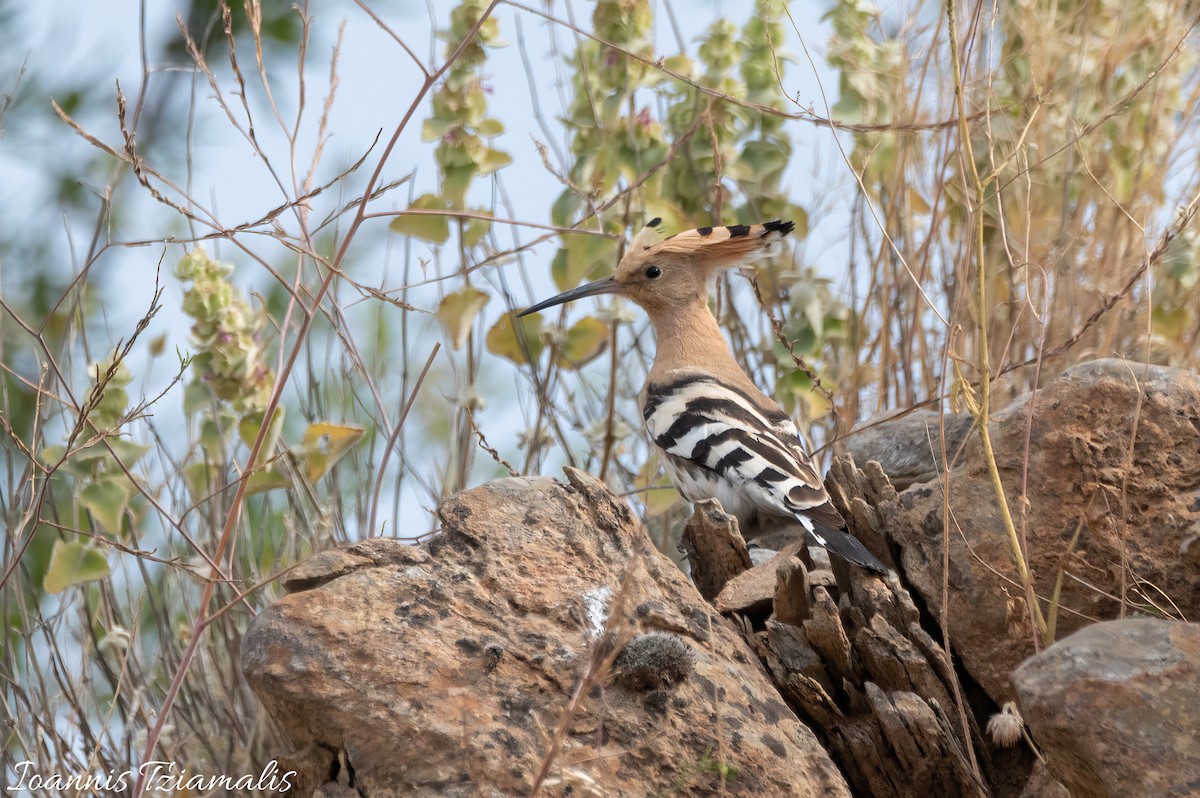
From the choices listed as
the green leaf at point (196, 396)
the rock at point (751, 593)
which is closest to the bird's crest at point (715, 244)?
the rock at point (751, 593)

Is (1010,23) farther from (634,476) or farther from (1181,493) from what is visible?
(1181,493)

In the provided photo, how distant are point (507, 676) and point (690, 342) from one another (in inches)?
82.6

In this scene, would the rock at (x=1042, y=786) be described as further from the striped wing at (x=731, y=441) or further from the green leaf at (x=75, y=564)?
the green leaf at (x=75, y=564)

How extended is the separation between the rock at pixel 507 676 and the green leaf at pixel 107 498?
2.21 feet

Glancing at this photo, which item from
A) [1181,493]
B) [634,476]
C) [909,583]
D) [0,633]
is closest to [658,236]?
[634,476]

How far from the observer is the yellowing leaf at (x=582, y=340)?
3396mm

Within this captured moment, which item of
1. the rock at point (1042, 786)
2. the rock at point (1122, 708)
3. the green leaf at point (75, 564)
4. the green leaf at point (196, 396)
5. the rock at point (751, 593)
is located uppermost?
the green leaf at point (196, 396)

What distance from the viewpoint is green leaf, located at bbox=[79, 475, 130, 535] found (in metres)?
2.58

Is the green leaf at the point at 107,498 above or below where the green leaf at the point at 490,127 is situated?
below

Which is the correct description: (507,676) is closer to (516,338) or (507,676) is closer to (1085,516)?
(1085,516)

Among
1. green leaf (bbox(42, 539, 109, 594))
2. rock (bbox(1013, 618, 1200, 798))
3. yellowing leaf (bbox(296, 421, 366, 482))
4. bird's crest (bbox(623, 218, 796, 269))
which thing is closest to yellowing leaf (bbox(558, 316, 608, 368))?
bird's crest (bbox(623, 218, 796, 269))

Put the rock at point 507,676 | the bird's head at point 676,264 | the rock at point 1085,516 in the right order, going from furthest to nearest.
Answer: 1. the bird's head at point 676,264
2. the rock at point 1085,516
3. the rock at point 507,676

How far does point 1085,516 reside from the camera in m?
2.41

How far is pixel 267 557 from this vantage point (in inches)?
126
